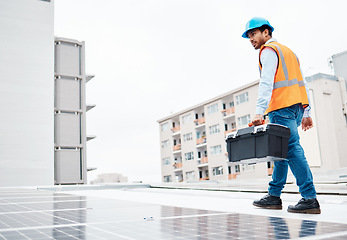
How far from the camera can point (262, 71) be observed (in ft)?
12.6

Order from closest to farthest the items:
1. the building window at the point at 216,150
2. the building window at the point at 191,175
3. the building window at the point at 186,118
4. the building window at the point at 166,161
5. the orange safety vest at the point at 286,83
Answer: the orange safety vest at the point at 286,83
the building window at the point at 216,150
the building window at the point at 191,175
the building window at the point at 186,118
the building window at the point at 166,161

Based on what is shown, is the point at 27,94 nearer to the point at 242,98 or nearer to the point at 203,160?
the point at 242,98

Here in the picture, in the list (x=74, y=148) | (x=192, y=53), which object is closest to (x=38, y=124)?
(x=74, y=148)

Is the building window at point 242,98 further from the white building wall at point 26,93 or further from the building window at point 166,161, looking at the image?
the white building wall at point 26,93

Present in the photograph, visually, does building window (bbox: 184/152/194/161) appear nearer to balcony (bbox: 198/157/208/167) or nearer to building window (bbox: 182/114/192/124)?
balcony (bbox: 198/157/208/167)

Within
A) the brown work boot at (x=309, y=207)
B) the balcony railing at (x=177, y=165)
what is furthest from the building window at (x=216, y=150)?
the brown work boot at (x=309, y=207)

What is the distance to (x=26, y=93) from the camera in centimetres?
3056

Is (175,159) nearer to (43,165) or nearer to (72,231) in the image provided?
(43,165)

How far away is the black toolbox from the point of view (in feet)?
11.4

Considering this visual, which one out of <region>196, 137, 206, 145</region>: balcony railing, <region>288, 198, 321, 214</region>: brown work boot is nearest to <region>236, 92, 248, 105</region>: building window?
<region>196, 137, 206, 145</region>: balcony railing

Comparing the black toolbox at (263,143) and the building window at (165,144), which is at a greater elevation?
the building window at (165,144)

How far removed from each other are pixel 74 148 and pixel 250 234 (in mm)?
35267

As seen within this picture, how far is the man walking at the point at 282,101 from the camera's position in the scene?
3.62m

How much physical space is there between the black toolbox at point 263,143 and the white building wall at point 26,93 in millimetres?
28568
